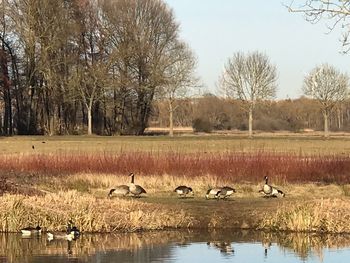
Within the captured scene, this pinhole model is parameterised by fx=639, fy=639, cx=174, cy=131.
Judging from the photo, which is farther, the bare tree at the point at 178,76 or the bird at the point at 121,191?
the bare tree at the point at 178,76

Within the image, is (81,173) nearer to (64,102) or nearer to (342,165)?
(342,165)

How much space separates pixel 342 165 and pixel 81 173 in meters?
12.2

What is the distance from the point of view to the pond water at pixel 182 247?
16.0 meters

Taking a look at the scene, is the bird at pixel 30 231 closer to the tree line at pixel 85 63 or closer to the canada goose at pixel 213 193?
the canada goose at pixel 213 193

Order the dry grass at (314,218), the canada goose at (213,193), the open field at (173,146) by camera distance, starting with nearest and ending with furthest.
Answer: the dry grass at (314,218)
the canada goose at (213,193)
the open field at (173,146)

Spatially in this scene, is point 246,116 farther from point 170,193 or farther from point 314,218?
point 314,218

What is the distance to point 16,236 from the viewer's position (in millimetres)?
18578

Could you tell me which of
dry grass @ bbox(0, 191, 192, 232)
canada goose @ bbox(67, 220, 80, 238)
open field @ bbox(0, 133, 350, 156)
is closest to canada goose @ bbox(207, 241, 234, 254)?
dry grass @ bbox(0, 191, 192, 232)

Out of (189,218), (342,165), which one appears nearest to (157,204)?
(189,218)

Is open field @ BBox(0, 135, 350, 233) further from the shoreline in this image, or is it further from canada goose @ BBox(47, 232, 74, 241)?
canada goose @ BBox(47, 232, 74, 241)

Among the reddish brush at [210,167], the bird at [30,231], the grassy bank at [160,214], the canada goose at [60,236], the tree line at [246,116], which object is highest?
the tree line at [246,116]

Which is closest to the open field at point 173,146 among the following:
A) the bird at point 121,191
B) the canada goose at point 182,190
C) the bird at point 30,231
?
the canada goose at point 182,190

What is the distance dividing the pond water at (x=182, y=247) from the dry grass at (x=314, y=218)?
1.43 ft

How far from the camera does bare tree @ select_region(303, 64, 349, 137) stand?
93438 mm
